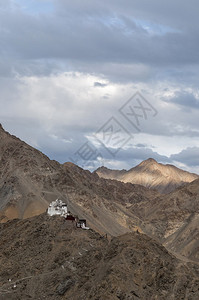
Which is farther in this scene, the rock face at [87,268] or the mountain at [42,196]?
the mountain at [42,196]

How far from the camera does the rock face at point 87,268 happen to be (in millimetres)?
69000

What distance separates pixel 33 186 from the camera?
185250 mm

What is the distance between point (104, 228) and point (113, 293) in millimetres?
108027

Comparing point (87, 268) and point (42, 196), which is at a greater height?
point (42, 196)

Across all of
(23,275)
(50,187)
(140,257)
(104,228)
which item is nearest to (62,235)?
(23,275)

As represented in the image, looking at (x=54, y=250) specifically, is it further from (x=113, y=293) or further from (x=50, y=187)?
(x=50, y=187)

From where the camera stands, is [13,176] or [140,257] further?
[13,176]

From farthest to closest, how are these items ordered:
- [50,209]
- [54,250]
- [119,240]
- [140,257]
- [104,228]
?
1. [104,228]
2. [50,209]
3. [54,250]
4. [119,240]
5. [140,257]

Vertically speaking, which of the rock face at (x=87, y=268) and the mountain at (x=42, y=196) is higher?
the mountain at (x=42, y=196)

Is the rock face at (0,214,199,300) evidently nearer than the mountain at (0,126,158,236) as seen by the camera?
Yes

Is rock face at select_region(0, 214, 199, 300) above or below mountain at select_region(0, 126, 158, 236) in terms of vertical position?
below

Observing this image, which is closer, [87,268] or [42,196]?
[87,268]

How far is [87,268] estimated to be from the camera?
78688 millimetres

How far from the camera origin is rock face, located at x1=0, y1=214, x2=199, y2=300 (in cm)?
6900
